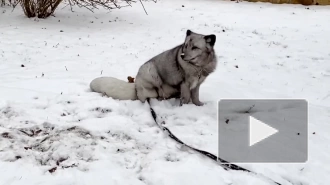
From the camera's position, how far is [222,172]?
9.58 ft

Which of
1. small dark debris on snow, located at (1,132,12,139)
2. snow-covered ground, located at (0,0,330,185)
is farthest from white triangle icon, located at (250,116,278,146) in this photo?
small dark debris on snow, located at (1,132,12,139)

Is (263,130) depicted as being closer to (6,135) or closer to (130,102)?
(130,102)

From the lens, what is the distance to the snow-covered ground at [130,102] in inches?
114

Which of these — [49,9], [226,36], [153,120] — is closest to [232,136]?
[153,120]

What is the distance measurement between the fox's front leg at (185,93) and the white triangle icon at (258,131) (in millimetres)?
791

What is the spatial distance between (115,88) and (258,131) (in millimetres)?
1810

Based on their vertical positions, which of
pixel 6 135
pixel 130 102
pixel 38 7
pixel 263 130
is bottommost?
pixel 263 130

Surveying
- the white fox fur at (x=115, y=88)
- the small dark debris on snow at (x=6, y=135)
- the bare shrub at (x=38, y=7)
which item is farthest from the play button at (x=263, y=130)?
the bare shrub at (x=38, y=7)

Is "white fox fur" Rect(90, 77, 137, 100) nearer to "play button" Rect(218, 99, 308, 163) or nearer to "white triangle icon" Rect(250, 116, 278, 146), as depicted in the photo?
"play button" Rect(218, 99, 308, 163)

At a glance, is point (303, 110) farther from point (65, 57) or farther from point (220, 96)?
point (65, 57)

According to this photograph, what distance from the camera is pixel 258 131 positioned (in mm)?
3775

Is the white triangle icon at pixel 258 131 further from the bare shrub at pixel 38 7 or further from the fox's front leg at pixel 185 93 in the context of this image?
the bare shrub at pixel 38 7

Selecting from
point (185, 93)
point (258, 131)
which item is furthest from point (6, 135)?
point (258, 131)

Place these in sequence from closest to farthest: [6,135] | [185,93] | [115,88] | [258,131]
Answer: [6,135], [258,131], [185,93], [115,88]
